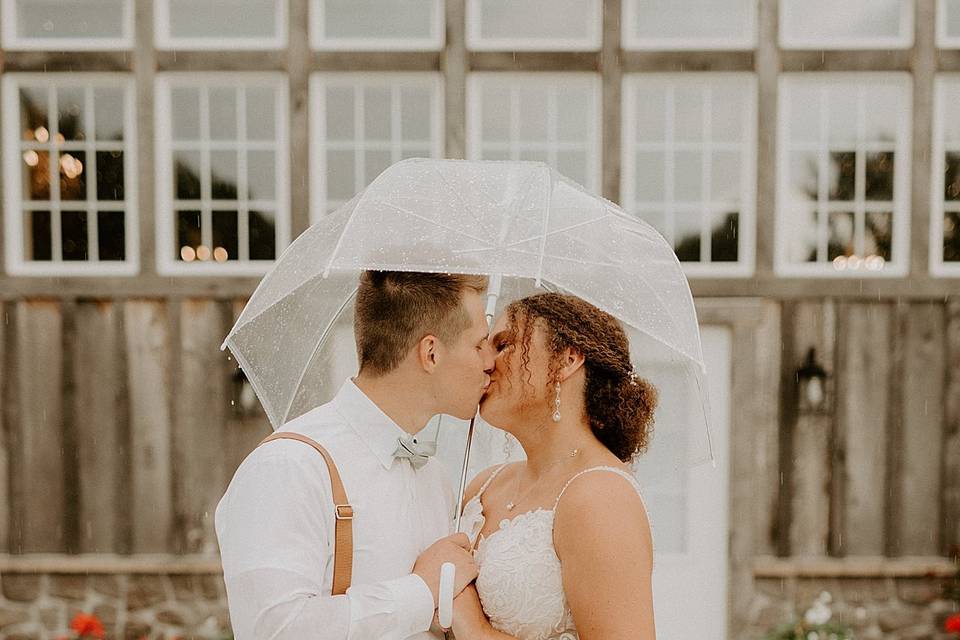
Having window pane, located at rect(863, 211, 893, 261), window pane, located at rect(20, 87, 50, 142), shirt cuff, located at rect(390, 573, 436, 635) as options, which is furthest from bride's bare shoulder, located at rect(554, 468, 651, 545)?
window pane, located at rect(20, 87, 50, 142)

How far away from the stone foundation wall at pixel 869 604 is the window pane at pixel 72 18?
5.77 metres

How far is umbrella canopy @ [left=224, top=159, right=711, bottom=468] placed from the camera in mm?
1830

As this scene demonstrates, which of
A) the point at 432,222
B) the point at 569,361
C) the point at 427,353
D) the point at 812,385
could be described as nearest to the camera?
the point at 432,222

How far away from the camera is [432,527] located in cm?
214

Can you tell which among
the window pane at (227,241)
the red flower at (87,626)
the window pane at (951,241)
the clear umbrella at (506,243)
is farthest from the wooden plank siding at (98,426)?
the window pane at (951,241)

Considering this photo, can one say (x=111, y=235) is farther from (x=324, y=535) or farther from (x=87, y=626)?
(x=324, y=535)

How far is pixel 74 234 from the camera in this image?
5.86m

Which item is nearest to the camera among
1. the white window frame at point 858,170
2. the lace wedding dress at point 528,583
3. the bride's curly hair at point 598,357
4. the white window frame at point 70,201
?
the lace wedding dress at point 528,583

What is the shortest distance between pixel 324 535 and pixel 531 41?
15.0 feet

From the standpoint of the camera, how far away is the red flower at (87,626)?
5230mm

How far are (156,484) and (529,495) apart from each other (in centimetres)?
413

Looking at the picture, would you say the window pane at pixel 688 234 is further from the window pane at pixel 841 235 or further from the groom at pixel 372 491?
the groom at pixel 372 491

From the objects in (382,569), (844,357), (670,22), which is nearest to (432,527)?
(382,569)

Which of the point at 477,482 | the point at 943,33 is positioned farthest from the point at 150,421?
the point at 943,33
